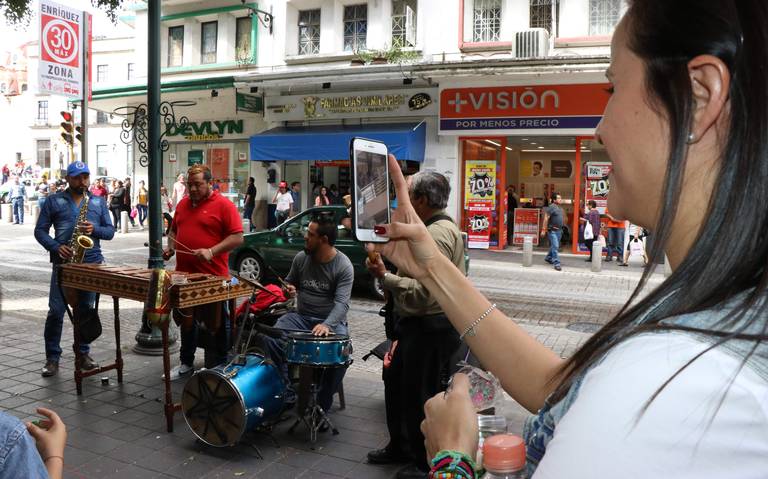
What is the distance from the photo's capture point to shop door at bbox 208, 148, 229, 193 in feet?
77.1

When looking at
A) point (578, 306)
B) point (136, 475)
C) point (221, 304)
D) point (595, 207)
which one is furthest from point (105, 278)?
point (595, 207)

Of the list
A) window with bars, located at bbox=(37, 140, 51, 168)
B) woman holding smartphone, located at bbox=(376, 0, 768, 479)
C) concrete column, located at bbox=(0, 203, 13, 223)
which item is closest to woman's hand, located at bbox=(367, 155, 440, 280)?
woman holding smartphone, located at bbox=(376, 0, 768, 479)

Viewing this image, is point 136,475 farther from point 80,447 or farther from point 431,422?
point 431,422

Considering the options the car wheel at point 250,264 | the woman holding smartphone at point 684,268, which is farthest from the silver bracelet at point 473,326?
the car wheel at point 250,264

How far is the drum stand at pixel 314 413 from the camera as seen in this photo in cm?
460

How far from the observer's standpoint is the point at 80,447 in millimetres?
4348

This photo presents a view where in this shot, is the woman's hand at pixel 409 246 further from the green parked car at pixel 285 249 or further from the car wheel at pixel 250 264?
the car wheel at pixel 250 264

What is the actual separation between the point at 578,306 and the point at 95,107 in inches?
844

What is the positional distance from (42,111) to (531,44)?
1550 inches

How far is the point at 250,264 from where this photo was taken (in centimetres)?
1201

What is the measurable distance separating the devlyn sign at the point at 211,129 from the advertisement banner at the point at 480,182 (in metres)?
9.43

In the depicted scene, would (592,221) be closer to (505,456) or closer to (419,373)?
(419,373)

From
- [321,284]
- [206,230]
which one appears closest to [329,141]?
[206,230]

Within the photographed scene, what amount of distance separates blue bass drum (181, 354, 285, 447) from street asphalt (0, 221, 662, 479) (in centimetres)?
20
